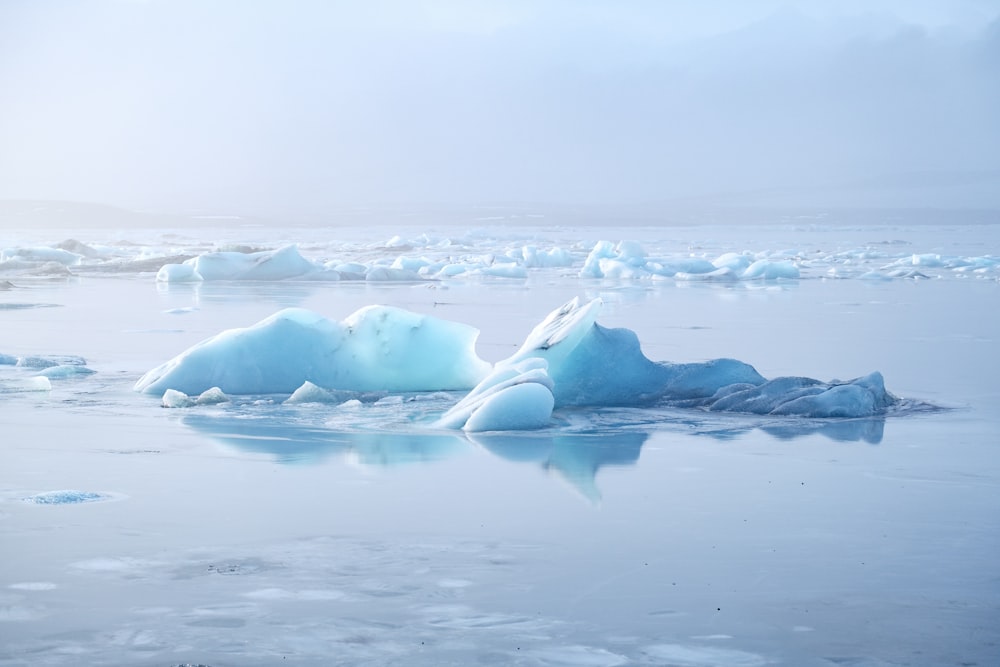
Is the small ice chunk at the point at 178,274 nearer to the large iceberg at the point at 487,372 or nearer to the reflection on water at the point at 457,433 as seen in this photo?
the large iceberg at the point at 487,372

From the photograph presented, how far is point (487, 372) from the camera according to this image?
6855 millimetres

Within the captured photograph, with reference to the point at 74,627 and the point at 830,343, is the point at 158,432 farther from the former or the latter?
the point at 830,343

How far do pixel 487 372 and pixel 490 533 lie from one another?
10.4ft

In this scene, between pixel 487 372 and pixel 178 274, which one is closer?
pixel 487 372

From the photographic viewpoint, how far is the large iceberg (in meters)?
5.83

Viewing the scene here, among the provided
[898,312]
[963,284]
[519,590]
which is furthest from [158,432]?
[963,284]

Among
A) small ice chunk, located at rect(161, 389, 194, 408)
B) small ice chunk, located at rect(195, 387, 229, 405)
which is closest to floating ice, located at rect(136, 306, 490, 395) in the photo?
small ice chunk, located at rect(195, 387, 229, 405)

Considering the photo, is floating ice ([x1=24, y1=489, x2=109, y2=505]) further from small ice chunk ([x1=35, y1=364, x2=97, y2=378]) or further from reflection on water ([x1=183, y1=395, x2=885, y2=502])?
small ice chunk ([x1=35, y1=364, x2=97, y2=378])

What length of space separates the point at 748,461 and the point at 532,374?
1243 mm

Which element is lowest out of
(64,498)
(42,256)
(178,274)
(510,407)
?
(64,498)

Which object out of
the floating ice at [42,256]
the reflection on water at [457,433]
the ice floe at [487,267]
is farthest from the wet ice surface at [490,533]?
the floating ice at [42,256]

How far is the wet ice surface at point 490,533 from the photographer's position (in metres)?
2.77

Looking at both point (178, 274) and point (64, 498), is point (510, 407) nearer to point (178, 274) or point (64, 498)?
point (64, 498)

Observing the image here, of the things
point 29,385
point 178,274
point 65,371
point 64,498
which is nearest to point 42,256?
point 178,274
